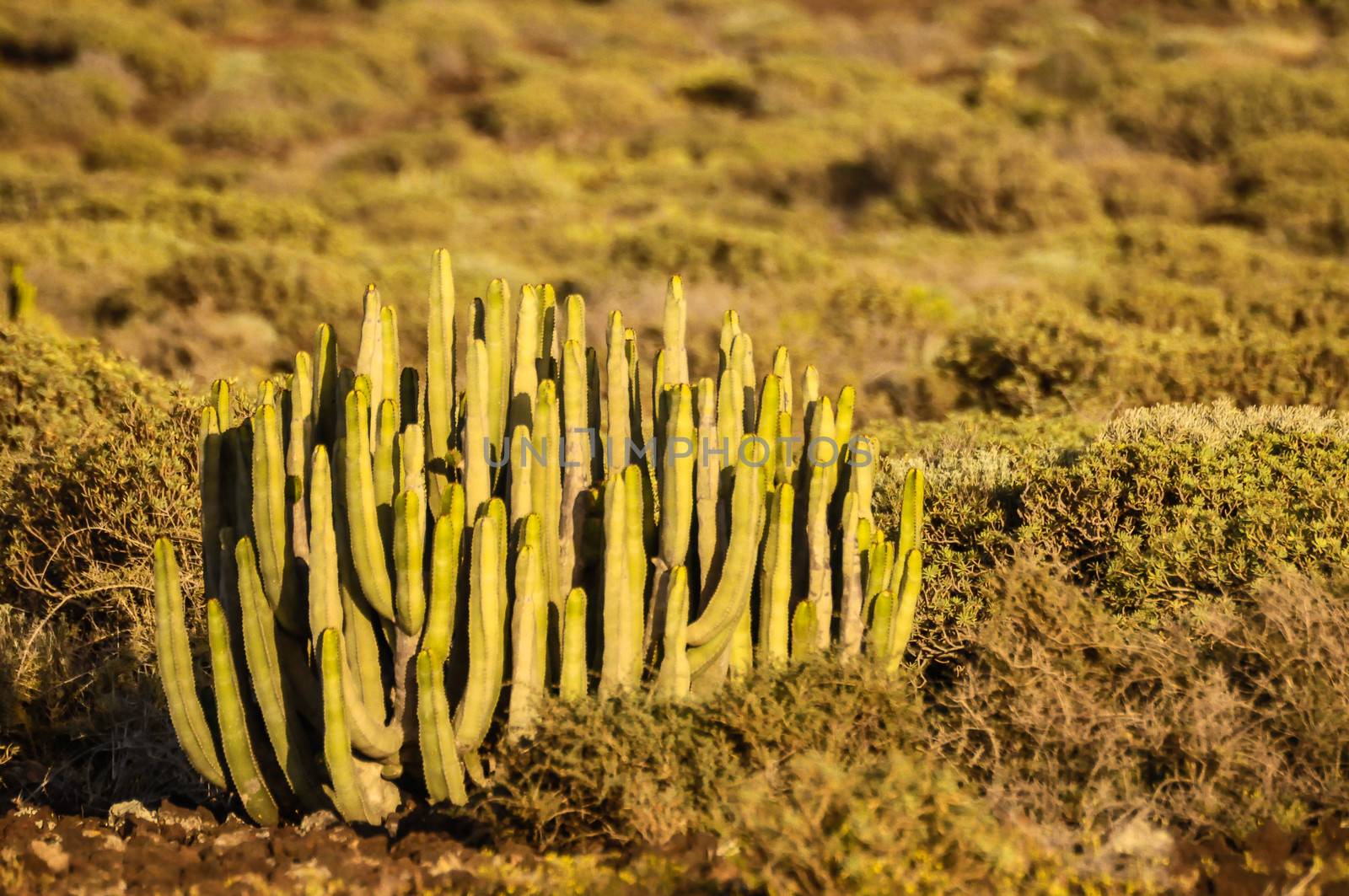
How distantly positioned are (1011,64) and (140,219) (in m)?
23.6

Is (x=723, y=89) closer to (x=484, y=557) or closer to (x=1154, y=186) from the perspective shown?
(x=1154, y=186)

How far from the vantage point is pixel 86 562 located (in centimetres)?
720

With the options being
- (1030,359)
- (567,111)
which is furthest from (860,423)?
(567,111)

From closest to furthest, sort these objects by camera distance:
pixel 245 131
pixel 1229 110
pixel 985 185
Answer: pixel 985 185 → pixel 1229 110 → pixel 245 131

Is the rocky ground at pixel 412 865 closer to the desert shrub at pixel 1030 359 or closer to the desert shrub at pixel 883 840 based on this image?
the desert shrub at pixel 883 840

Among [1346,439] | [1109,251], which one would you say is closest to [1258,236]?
[1109,251]

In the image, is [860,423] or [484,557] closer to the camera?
[484,557]

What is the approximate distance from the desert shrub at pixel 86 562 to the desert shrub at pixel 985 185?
15.2 metres

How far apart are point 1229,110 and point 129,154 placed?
65.2 feet

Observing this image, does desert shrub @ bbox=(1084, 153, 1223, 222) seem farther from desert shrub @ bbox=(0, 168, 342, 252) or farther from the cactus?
the cactus

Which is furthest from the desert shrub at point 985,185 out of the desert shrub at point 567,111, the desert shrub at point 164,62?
the desert shrub at point 164,62

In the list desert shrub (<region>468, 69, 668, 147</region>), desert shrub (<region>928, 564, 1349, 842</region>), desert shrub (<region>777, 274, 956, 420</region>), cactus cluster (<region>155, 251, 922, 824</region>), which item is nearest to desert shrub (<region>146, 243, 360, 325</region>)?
desert shrub (<region>777, 274, 956, 420</region>)

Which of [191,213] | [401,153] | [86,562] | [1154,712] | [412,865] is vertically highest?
[401,153]

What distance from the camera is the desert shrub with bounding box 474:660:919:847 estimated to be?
14.5 feet
